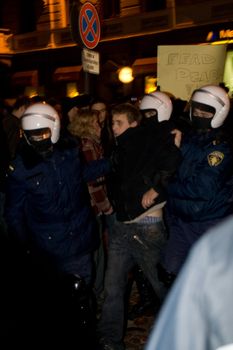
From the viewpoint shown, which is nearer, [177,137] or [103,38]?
[177,137]

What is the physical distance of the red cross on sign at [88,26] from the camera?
6270mm

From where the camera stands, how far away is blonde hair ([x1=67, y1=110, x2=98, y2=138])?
4.77 metres

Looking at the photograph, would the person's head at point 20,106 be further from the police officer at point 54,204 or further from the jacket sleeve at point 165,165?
the jacket sleeve at point 165,165

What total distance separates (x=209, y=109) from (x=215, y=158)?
1.43 feet

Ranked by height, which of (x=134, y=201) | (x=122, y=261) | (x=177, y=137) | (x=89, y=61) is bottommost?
(x=122, y=261)

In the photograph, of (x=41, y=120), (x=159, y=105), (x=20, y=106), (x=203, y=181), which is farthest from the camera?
(x=20, y=106)

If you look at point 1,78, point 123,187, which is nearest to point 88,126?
point 123,187

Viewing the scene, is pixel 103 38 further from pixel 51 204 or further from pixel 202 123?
pixel 51 204

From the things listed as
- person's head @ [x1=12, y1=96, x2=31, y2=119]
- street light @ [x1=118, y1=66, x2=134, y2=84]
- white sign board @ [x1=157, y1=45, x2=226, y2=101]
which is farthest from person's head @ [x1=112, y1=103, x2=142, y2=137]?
street light @ [x1=118, y1=66, x2=134, y2=84]

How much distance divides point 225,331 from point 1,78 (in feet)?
74.0

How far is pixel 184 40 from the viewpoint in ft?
57.6

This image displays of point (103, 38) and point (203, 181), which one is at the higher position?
point (103, 38)

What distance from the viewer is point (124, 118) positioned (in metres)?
3.90

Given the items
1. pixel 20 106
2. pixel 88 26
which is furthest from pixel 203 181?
pixel 20 106
